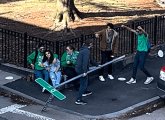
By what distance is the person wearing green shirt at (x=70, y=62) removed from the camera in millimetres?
13062

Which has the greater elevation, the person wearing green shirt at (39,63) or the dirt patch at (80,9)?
the person wearing green shirt at (39,63)

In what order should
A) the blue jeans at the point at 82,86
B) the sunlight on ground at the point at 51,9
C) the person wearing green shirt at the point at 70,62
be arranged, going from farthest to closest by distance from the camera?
the sunlight on ground at the point at 51,9 < the person wearing green shirt at the point at 70,62 < the blue jeans at the point at 82,86

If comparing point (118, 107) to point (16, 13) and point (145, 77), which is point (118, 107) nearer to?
point (145, 77)

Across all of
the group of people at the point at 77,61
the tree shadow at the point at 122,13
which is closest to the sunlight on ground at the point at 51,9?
the tree shadow at the point at 122,13

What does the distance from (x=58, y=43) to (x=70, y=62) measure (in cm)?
91

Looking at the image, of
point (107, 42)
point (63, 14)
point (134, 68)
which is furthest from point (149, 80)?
point (63, 14)

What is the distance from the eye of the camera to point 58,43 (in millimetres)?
13836

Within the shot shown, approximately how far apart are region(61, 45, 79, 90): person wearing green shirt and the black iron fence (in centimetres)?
75

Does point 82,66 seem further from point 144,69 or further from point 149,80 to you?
point 149,80

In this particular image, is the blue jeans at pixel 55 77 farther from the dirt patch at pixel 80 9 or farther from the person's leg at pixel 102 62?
the dirt patch at pixel 80 9

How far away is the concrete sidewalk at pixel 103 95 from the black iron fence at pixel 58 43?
96 cm

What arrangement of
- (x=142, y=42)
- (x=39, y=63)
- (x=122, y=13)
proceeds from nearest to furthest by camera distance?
1. (x=39, y=63)
2. (x=142, y=42)
3. (x=122, y=13)

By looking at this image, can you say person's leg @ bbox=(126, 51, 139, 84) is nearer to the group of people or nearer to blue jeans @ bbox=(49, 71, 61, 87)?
the group of people

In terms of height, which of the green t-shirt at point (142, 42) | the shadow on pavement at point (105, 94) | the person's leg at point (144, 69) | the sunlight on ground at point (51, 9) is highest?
the green t-shirt at point (142, 42)
